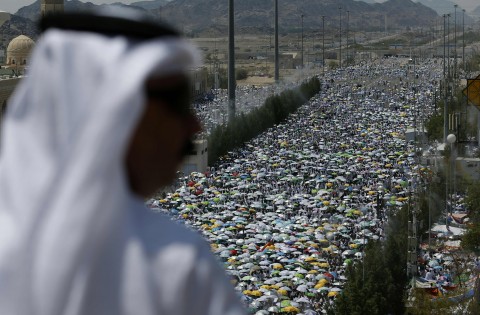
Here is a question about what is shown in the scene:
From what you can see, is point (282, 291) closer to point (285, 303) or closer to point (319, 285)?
point (319, 285)

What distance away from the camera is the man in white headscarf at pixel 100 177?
3.20 ft

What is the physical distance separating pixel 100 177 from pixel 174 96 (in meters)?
0.15

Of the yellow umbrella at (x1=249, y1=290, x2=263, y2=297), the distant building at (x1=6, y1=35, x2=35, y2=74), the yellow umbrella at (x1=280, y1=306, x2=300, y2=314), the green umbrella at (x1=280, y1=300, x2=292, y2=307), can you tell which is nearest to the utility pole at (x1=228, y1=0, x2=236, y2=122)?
the distant building at (x1=6, y1=35, x2=35, y2=74)

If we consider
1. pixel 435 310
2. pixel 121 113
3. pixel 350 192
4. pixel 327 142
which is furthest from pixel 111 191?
pixel 327 142

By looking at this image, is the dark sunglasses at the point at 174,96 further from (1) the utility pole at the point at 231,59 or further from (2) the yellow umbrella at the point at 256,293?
(1) the utility pole at the point at 231,59

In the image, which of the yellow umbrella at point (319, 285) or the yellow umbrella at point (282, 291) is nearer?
the yellow umbrella at point (282, 291)

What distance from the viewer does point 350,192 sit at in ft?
78.9

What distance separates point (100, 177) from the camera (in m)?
1.00

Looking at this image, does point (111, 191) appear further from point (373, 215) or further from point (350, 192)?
point (350, 192)

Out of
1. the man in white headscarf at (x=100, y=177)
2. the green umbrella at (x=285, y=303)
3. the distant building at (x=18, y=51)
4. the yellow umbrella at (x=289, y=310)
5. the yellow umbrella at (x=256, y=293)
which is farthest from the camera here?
the distant building at (x=18, y=51)

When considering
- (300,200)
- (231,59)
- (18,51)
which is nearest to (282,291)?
(300,200)

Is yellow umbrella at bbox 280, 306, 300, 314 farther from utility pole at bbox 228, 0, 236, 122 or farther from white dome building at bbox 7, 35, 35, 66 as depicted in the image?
white dome building at bbox 7, 35, 35, 66

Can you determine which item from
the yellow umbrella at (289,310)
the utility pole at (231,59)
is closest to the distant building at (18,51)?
the utility pole at (231,59)

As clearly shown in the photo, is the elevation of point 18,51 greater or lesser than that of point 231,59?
greater
